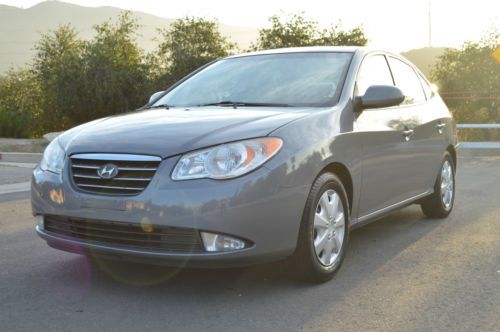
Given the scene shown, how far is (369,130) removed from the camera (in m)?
5.14

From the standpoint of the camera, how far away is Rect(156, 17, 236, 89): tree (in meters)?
47.5

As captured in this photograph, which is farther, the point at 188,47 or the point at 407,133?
the point at 188,47

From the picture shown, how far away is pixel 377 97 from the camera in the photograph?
5.03 meters

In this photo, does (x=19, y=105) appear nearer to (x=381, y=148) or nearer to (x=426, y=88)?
(x=426, y=88)

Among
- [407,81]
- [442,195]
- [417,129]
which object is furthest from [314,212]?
[442,195]

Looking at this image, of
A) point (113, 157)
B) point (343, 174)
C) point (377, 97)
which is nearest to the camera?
point (113, 157)

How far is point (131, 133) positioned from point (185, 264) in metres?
0.87

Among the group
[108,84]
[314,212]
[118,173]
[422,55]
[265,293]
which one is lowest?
[265,293]

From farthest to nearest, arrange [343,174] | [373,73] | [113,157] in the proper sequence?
[373,73] < [343,174] < [113,157]

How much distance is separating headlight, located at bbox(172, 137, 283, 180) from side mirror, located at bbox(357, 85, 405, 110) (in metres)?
1.21

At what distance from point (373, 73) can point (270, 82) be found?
35.5 inches

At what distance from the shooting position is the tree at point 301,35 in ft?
155

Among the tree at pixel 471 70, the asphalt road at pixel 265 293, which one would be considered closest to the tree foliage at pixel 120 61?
the tree at pixel 471 70

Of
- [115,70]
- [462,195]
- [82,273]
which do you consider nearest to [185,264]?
[82,273]
